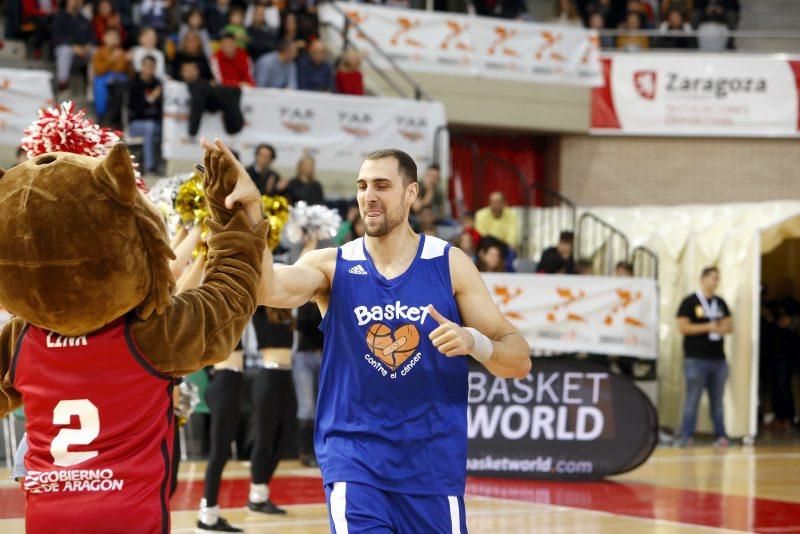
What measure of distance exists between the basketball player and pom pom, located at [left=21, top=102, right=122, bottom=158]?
0.75 metres

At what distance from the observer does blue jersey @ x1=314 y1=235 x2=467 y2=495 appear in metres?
4.59

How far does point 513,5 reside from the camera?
21203mm

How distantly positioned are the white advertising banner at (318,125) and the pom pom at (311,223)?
6945mm

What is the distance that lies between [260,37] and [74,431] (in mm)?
14193

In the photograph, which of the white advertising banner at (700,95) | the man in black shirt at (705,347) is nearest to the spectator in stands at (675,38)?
the white advertising banner at (700,95)

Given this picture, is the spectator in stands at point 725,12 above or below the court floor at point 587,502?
above

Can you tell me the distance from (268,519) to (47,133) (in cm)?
492

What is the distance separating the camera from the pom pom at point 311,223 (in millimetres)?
8438

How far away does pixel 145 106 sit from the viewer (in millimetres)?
14984

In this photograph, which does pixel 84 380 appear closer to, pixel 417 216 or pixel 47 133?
pixel 47 133

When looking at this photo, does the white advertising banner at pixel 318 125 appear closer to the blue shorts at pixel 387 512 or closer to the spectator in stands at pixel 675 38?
the spectator in stands at pixel 675 38

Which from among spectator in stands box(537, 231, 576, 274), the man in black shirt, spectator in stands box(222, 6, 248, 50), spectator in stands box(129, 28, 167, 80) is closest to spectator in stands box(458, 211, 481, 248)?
spectator in stands box(537, 231, 576, 274)

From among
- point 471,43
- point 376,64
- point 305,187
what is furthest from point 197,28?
point 471,43

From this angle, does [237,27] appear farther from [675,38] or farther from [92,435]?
[92,435]
